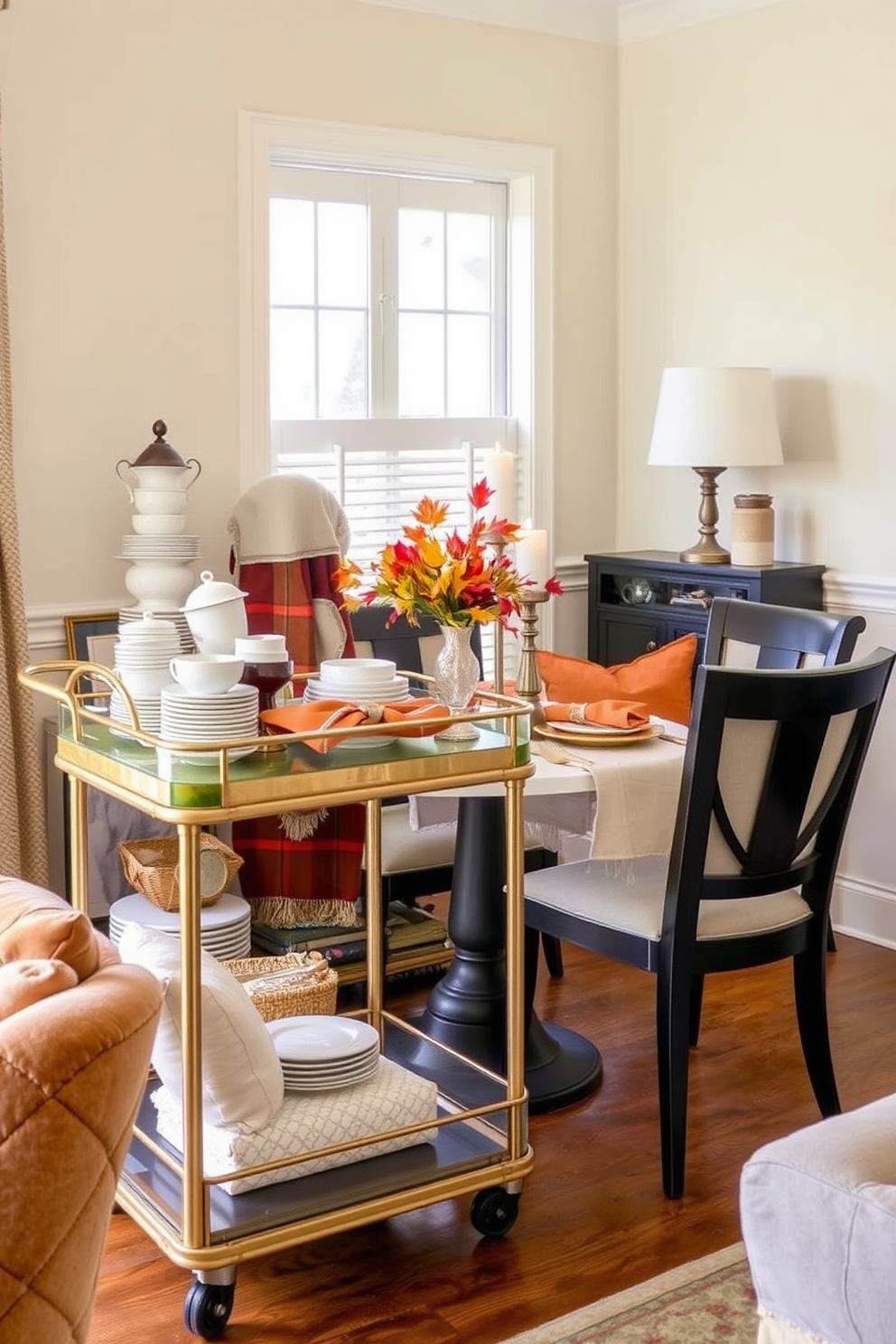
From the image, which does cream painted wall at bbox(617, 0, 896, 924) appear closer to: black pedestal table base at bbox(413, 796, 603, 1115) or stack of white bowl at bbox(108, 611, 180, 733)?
black pedestal table base at bbox(413, 796, 603, 1115)

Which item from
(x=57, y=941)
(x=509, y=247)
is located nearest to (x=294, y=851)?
(x=57, y=941)

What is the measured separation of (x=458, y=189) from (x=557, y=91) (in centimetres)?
46

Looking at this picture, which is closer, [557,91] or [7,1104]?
[7,1104]

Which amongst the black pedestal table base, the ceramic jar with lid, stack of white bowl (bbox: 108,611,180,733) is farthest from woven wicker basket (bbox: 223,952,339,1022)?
the ceramic jar with lid

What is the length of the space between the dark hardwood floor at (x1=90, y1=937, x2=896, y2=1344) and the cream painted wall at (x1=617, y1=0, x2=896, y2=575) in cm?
154

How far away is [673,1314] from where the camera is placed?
2.51 metres

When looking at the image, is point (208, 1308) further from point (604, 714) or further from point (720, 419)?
point (720, 419)

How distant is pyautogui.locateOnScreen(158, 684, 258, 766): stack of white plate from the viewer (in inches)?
93.0

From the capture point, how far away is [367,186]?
4633 mm

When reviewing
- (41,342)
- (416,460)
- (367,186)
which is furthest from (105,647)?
(367,186)

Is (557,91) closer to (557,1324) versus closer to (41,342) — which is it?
(41,342)

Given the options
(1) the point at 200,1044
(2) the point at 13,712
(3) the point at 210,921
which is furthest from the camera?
(2) the point at 13,712

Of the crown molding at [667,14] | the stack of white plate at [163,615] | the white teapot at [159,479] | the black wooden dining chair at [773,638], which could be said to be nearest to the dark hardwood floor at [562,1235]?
the black wooden dining chair at [773,638]

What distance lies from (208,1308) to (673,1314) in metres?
0.76
